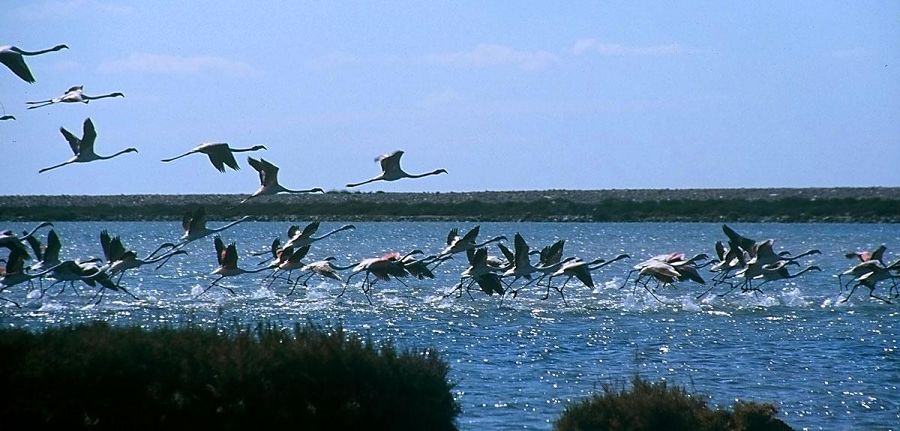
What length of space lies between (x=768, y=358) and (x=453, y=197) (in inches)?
3343

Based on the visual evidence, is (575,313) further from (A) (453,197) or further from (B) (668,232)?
(A) (453,197)

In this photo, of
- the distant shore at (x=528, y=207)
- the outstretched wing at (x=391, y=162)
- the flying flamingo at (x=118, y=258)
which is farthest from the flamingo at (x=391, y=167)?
the distant shore at (x=528, y=207)

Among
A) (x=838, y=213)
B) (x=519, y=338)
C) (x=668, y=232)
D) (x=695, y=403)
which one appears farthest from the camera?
(x=838, y=213)

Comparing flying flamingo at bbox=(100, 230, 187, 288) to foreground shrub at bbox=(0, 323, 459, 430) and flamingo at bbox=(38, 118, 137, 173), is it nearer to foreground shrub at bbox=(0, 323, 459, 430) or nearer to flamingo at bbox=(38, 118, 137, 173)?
flamingo at bbox=(38, 118, 137, 173)

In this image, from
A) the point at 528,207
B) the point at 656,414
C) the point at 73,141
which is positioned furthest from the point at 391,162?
the point at 528,207

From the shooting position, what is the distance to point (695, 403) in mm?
11102

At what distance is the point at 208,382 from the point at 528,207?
76.7 m

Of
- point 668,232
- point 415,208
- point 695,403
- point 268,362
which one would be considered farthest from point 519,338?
point 415,208

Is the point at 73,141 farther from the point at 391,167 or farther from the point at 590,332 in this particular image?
the point at 590,332

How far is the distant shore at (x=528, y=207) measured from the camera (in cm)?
7919

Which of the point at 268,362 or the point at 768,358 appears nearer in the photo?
the point at 268,362

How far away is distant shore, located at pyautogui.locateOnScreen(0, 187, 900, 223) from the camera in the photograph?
260 ft

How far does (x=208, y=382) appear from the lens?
386 inches

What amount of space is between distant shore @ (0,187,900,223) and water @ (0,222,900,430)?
40199mm
